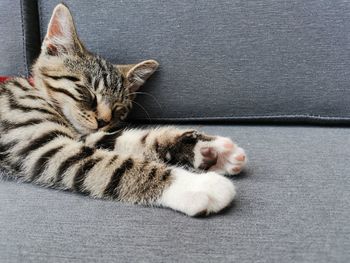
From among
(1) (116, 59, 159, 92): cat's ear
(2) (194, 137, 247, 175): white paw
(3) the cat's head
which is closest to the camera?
(2) (194, 137, 247, 175): white paw

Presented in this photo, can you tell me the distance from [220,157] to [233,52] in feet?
1.46

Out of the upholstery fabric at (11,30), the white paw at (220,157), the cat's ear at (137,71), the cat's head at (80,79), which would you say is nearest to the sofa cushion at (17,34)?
the upholstery fabric at (11,30)

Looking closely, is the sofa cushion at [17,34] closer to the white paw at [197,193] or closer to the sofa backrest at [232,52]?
the sofa backrest at [232,52]

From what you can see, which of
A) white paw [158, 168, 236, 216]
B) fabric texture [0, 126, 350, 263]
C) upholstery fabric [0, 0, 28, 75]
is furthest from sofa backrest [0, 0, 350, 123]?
white paw [158, 168, 236, 216]

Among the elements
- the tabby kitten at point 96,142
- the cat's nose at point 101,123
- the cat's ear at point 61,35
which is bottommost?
the cat's nose at point 101,123

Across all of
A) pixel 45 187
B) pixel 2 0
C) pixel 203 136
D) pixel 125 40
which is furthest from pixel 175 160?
pixel 2 0

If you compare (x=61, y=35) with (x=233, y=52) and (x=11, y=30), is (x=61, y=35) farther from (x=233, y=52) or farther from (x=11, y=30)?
(x=233, y=52)

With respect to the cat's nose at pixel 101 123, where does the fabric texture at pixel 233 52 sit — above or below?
above

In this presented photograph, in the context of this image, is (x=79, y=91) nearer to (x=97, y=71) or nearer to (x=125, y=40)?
(x=97, y=71)

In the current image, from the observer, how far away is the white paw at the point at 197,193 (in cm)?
65

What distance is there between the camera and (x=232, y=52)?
1.15 meters

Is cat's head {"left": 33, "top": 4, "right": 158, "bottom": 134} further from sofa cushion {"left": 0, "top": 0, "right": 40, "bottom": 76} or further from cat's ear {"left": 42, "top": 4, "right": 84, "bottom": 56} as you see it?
sofa cushion {"left": 0, "top": 0, "right": 40, "bottom": 76}

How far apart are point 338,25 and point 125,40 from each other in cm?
64

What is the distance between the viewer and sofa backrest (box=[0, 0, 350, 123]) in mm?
1106
